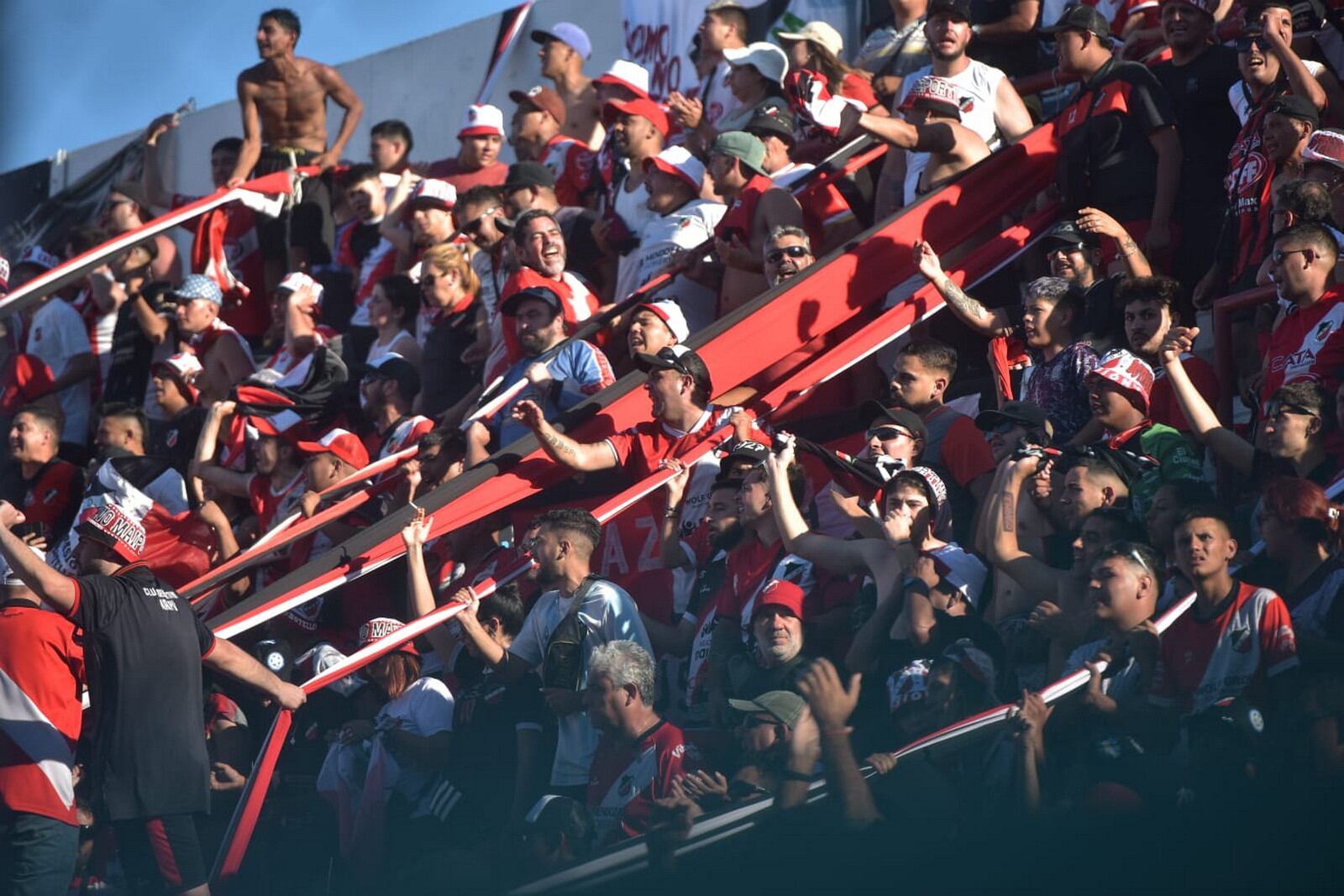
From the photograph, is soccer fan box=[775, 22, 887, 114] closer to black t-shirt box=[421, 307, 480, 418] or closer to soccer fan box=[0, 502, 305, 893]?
black t-shirt box=[421, 307, 480, 418]

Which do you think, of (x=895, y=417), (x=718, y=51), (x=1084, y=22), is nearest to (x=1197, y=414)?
(x=895, y=417)

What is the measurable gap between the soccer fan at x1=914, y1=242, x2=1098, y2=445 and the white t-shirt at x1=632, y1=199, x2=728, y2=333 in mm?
1724

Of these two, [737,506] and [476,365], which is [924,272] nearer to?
[737,506]

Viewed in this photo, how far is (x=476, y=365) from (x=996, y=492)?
11.6 ft

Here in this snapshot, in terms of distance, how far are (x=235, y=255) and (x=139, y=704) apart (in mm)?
5566

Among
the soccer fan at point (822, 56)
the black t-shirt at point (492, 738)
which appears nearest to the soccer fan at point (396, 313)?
the soccer fan at point (822, 56)

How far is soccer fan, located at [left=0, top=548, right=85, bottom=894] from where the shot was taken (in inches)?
216

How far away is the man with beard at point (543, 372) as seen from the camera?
23.6ft

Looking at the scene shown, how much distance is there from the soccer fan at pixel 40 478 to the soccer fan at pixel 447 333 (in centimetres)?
177

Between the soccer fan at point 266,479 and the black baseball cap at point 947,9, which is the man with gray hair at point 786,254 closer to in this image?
the black baseball cap at point 947,9

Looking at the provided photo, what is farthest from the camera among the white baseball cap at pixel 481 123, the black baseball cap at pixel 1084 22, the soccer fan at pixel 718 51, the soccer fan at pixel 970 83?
the white baseball cap at pixel 481 123

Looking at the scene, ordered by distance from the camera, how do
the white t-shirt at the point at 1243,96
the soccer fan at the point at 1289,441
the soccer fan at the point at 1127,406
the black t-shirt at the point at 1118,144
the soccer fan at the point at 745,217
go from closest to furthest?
the soccer fan at the point at 1289,441
the soccer fan at the point at 1127,406
the white t-shirt at the point at 1243,96
the black t-shirt at the point at 1118,144
the soccer fan at the point at 745,217

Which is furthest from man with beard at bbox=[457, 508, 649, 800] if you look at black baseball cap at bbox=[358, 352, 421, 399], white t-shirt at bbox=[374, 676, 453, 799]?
black baseball cap at bbox=[358, 352, 421, 399]

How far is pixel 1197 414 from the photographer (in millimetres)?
5211
